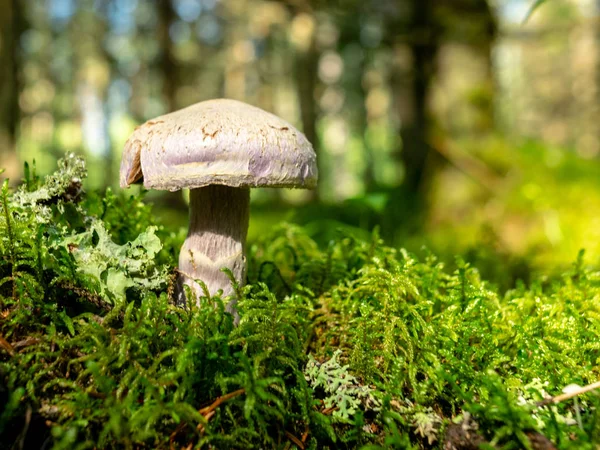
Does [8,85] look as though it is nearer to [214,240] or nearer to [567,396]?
[214,240]

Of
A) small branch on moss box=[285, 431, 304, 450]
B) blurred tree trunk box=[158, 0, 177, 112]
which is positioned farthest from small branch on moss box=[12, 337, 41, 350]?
blurred tree trunk box=[158, 0, 177, 112]

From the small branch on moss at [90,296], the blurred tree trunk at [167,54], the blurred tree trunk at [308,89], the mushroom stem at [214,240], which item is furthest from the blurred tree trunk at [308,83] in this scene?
the small branch on moss at [90,296]

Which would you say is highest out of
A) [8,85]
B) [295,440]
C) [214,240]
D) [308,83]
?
[308,83]

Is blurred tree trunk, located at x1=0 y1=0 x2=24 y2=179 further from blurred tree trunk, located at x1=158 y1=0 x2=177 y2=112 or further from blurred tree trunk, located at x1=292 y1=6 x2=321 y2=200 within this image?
blurred tree trunk, located at x1=292 y1=6 x2=321 y2=200

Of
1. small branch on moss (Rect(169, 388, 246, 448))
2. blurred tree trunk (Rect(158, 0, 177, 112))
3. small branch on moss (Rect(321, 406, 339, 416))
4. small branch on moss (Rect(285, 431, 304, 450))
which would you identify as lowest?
small branch on moss (Rect(285, 431, 304, 450))

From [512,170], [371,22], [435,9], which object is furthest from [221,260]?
[371,22]

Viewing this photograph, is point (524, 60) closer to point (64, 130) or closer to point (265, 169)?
point (64, 130)

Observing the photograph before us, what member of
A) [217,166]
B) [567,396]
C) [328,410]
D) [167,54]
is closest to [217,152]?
[217,166]
